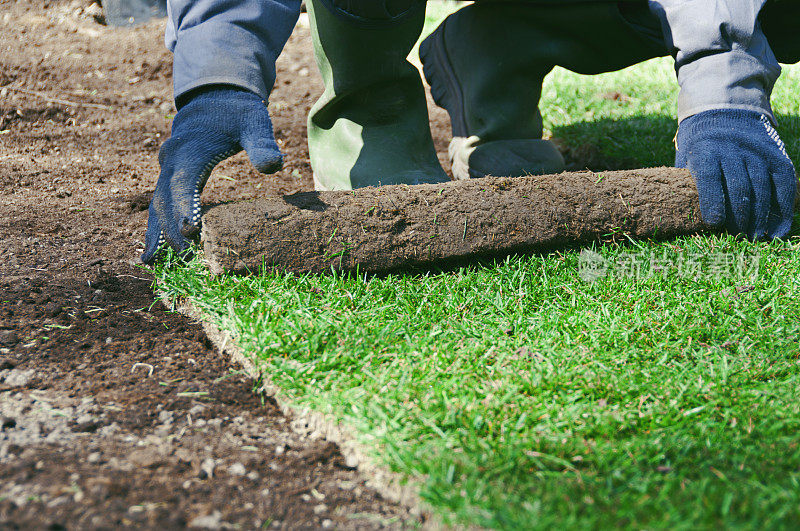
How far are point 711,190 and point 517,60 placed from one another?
57.4 inches

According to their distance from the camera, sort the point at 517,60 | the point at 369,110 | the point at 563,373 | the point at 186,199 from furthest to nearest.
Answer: the point at 517,60 → the point at 369,110 → the point at 186,199 → the point at 563,373

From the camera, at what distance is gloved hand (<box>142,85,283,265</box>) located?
84.3 inches

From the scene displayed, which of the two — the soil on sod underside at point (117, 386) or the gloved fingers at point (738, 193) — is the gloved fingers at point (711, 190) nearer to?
the gloved fingers at point (738, 193)

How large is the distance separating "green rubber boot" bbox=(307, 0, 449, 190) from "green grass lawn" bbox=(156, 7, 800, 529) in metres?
0.93

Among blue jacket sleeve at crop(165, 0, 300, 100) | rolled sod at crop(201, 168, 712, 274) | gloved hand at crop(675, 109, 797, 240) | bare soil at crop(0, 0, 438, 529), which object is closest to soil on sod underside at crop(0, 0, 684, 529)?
bare soil at crop(0, 0, 438, 529)

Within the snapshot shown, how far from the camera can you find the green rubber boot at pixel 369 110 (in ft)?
9.62

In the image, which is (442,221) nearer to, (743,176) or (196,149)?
(196,149)

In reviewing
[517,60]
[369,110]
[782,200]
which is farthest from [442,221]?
[517,60]

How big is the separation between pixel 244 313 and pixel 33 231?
1.26 meters

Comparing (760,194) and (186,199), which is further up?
(186,199)

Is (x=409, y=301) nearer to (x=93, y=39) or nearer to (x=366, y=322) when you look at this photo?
(x=366, y=322)

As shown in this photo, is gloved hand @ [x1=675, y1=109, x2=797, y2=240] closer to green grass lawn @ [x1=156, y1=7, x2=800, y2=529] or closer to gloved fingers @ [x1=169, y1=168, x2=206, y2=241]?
green grass lawn @ [x1=156, y1=7, x2=800, y2=529]

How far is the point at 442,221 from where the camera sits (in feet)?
7.64

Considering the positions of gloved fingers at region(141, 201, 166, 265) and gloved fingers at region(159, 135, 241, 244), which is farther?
gloved fingers at region(141, 201, 166, 265)
